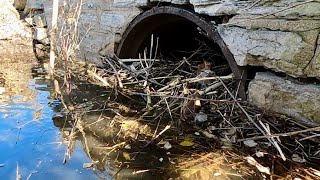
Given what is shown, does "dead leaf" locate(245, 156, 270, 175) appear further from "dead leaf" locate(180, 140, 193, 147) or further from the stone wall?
the stone wall

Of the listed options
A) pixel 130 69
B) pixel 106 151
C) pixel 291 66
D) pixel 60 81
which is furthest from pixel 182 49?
pixel 106 151

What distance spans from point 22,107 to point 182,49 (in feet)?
9.22

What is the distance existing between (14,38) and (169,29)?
3.44 m

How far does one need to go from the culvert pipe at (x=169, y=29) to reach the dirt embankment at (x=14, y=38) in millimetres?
2365

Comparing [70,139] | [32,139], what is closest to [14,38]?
[32,139]

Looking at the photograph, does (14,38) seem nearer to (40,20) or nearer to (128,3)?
(40,20)

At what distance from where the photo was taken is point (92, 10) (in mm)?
5059

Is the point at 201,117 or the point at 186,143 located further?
the point at 201,117

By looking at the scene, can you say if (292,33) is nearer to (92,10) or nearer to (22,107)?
(22,107)

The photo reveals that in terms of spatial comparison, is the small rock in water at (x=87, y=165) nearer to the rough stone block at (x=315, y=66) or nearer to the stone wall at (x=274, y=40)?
the stone wall at (x=274, y=40)

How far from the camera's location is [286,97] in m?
2.79

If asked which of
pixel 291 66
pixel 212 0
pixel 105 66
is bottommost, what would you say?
pixel 105 66

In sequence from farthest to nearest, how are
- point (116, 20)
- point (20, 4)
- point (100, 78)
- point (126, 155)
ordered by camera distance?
point (20, 4) < point (116, 20) < point (100, 78) < point (126, 155)

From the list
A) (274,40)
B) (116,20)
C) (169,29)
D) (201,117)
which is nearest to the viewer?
(274,40)
